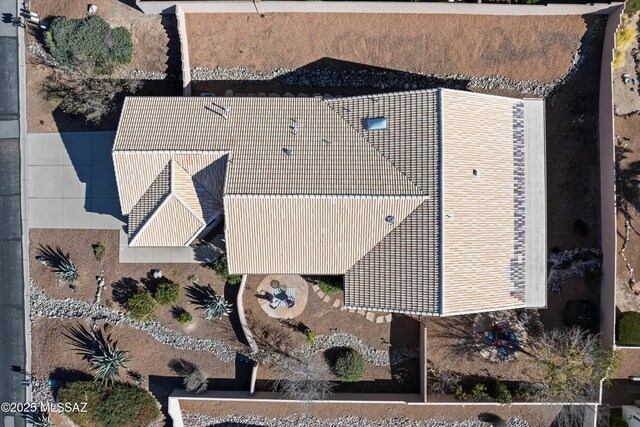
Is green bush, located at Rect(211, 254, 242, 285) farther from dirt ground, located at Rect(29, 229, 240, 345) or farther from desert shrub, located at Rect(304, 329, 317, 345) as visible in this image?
desert shrub, located at Rect(304, 329, 317, 345)

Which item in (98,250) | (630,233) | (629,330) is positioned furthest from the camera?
(98,250)

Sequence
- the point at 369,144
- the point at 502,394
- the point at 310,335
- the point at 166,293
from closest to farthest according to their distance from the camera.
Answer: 1. the point at 369,144
2. the point at 502,394
3. the point at 166,293
4. the point at 310,335

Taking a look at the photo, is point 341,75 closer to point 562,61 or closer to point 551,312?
point 562,61

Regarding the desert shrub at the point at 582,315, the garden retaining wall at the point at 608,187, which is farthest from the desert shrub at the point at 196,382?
the garden retaining wall at the point at 608,187

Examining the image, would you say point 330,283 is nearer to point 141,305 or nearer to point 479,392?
point 479,392

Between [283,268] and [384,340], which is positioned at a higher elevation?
[283,268]

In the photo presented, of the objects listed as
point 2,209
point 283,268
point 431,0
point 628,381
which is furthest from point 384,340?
point 2,209

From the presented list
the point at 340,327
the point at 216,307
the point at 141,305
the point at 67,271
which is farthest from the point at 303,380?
the point at 67,271
